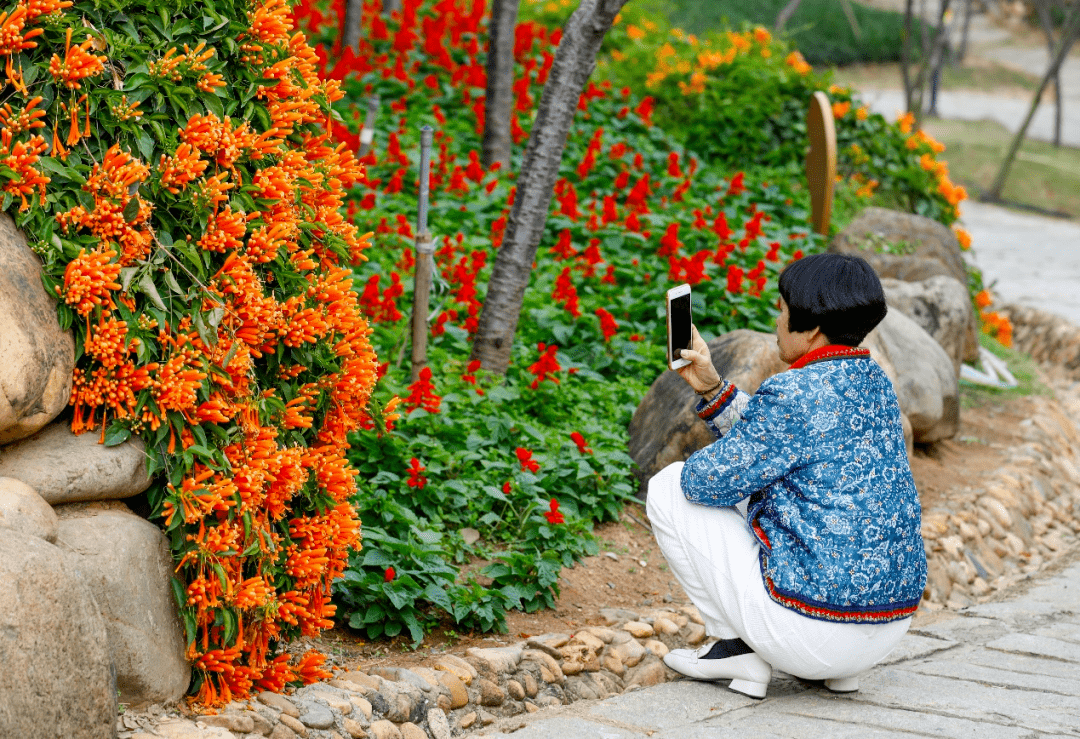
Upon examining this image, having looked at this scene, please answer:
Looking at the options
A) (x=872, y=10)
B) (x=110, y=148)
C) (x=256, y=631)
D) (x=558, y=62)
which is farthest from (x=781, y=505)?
(x=872, y=10)

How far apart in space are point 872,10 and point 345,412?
2995cm

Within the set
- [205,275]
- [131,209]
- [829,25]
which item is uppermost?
[829,25]

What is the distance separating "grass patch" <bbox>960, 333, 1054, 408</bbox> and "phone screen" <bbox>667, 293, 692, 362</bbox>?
482 cm

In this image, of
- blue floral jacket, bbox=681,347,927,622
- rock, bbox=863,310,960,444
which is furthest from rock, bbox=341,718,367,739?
rock, bbox=863,310,960,444

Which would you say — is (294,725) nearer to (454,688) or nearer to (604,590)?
(454,688)

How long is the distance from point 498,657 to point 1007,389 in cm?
610

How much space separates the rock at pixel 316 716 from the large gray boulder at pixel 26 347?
0.98 metres

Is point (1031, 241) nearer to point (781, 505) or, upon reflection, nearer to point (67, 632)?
point (781, 505)

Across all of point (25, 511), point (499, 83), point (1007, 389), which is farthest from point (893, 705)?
point (499, 83)

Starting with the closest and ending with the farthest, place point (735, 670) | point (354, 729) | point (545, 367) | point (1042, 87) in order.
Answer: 1. point (354, 729)
2. point (735, 670)
3. point (545, 367)
4. point (1042, 87)

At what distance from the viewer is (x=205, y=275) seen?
8.53 ft

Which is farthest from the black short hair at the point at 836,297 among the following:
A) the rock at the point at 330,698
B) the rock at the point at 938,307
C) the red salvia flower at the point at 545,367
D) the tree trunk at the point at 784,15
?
the tree trunk at the point at 784,15

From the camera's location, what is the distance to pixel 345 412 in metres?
3.00

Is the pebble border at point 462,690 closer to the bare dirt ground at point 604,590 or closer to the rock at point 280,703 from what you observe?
the rock at point 280,703
